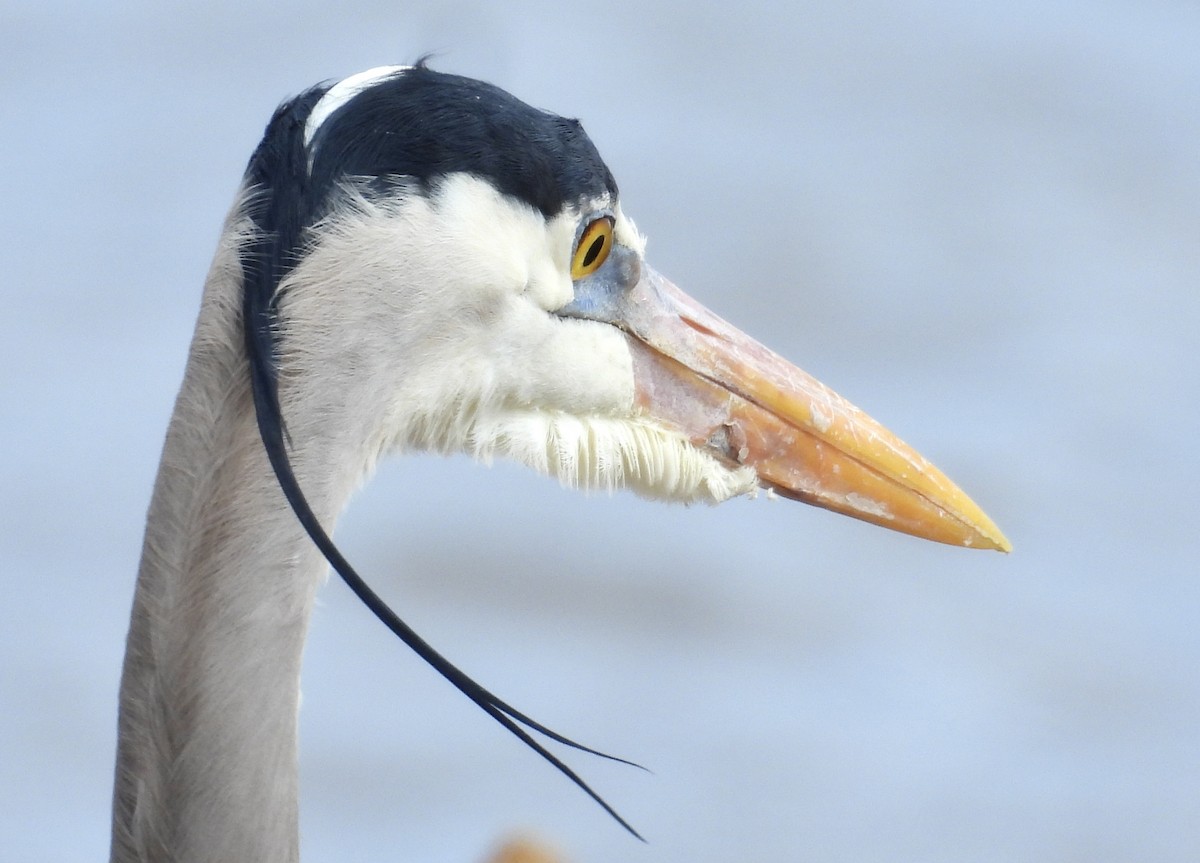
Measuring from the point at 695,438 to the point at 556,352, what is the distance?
0.29 m

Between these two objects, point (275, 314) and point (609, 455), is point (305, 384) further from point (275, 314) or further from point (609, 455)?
point (609, 455)

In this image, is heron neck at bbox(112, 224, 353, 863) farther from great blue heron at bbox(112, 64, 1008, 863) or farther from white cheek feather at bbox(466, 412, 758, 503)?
white cheek feather at bbox(466, 412, 758, 503)

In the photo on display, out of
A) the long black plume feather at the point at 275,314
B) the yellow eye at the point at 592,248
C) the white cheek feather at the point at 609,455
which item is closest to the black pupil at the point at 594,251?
the yellow eye at the point at 592,248

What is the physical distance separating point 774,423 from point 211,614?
834 mm

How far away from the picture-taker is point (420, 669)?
4.51 meters

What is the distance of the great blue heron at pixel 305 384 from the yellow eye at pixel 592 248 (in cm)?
5

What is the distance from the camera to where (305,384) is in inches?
65.5

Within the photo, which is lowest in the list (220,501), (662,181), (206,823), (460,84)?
(206,823)

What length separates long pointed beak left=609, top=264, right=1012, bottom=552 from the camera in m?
2.11

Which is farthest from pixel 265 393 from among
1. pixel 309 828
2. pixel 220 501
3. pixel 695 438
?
pixel 309 828

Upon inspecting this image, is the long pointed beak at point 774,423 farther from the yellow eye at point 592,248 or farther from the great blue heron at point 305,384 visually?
the great blue heron at point 305,384

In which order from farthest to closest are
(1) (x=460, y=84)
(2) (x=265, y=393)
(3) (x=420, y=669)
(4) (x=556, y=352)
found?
(3) (x=420, y=669) < (4) (x=556, y=352) < (1) (x=460, y=84) < (2) (x=265, y=393)

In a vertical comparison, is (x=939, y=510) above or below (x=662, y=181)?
below

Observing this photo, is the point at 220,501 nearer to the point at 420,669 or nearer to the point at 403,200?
the point at 403,200
